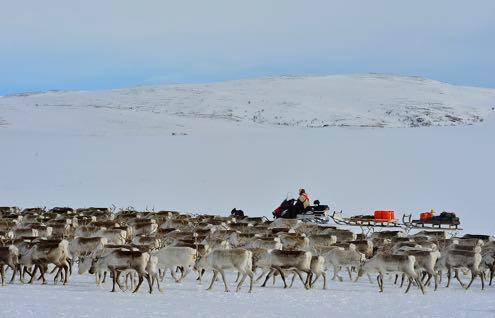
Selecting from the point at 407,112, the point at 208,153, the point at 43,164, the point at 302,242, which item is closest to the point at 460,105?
the point at 407,112

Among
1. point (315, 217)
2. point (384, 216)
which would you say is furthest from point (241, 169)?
point (384, 216)

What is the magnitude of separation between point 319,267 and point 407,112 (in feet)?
215

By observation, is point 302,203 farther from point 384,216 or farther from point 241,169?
point 241,169

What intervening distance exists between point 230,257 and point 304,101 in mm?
72517

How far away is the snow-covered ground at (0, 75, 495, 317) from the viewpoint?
48.6 ft

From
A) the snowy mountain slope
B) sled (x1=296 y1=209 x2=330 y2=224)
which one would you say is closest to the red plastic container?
sled (x1=296 y1=209 x2=330 y2=224)

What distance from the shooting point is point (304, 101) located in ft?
291

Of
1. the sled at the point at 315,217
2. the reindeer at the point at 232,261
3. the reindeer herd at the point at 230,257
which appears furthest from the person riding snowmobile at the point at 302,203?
the reindeer at the point at 232,261

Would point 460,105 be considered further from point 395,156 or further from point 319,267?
point 319,267

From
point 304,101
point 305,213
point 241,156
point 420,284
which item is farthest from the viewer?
point 304,101

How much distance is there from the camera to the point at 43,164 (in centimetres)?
5122

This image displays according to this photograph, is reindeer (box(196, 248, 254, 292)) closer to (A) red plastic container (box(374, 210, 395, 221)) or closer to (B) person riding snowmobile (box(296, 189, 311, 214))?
(B) person riding snowmobile (box(296, 189, 311, 214))

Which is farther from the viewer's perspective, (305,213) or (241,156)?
(241,156)

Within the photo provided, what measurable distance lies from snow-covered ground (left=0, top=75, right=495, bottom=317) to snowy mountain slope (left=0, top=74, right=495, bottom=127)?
42 centimetres
